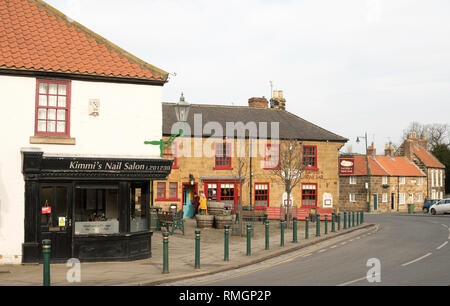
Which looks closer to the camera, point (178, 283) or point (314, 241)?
point (178, 283)

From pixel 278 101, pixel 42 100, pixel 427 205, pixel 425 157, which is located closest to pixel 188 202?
pixel 278 101

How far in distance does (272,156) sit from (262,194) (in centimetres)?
274

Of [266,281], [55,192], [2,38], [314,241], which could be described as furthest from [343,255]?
[2,38]

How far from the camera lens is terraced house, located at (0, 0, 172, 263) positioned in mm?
14469

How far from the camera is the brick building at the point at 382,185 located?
54.9m

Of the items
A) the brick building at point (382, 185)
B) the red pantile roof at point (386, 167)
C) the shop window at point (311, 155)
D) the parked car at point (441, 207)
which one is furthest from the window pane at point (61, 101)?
the red pantile roof at point (386, 167)

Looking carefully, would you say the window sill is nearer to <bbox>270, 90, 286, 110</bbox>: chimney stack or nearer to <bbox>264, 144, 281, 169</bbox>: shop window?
<bbox>264, 144, 281, 169</bbox>: shop window

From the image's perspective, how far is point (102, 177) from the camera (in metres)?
15.2

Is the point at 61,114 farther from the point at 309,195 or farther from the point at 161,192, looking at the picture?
the point at 309,195

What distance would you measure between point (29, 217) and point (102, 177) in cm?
236

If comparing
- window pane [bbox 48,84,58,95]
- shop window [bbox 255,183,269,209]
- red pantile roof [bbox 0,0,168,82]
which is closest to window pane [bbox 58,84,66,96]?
window pane [bbox 48,84,58,95]

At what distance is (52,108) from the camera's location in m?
15.0

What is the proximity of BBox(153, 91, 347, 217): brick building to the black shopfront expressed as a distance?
16581mm

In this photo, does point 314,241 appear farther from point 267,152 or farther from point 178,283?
point 267,152
